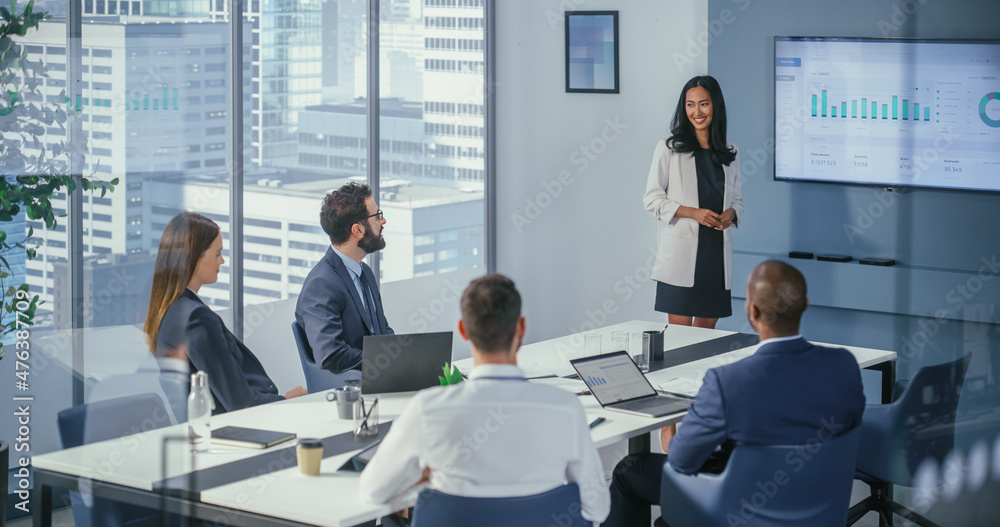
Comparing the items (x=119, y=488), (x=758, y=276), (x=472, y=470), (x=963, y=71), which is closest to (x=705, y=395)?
(x=758, y=276)

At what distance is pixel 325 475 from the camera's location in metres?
2.81

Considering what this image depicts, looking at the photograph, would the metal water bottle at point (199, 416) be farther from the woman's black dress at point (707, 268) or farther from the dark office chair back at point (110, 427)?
the woman's black dress at point (707, 268)

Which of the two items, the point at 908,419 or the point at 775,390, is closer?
the point at 775,390

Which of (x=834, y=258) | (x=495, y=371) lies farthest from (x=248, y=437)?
(x=834, y=258)

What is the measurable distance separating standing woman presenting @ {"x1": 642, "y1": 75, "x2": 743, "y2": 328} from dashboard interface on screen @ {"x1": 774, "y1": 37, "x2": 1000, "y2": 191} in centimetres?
64

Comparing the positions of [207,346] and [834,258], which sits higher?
[834,258]

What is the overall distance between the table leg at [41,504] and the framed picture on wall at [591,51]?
4661 mm

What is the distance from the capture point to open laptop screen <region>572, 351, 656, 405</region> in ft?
11.5

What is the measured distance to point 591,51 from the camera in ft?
22.7

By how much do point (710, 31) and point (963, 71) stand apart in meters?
1.40

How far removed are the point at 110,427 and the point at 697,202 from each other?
322cm

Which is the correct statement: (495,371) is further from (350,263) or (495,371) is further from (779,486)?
(350,263)

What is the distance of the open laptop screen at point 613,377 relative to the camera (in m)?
3.52

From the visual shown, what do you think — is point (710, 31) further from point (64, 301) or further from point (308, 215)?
point (64, 301)
